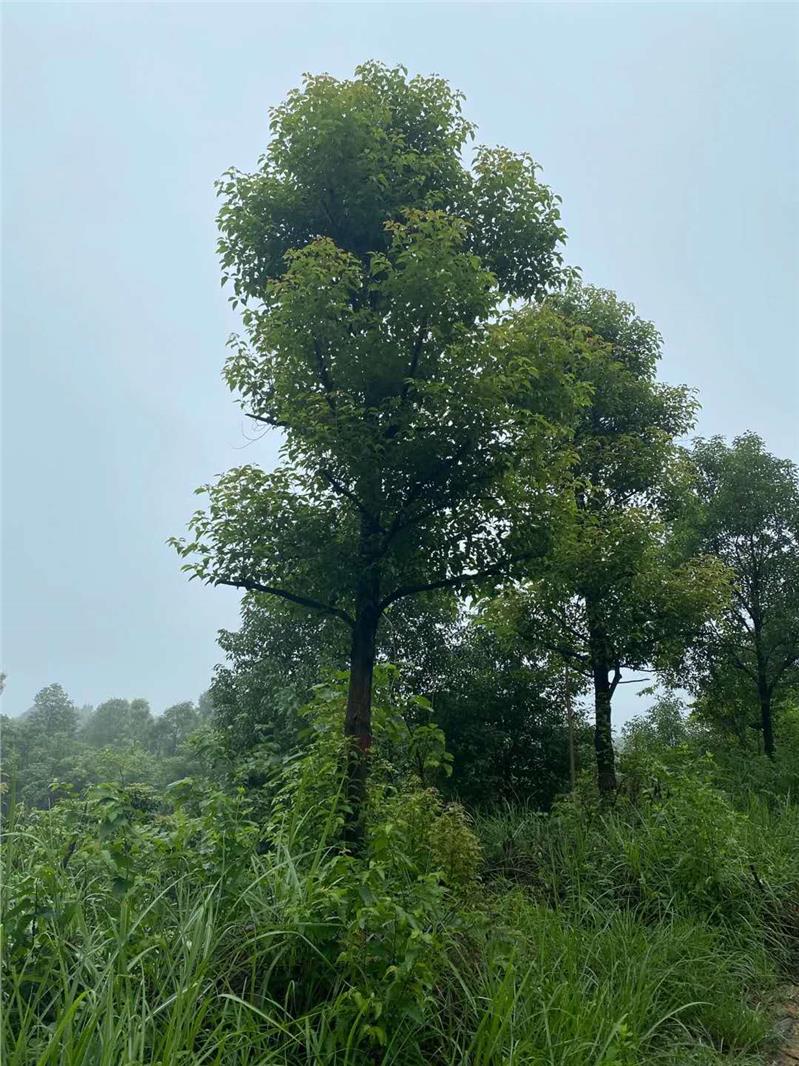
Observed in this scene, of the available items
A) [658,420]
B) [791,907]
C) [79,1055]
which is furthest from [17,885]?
[658,420]

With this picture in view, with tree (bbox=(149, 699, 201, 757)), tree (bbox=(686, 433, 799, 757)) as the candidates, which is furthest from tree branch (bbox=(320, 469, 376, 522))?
tree (bbox=(149, 699, 201, 757))

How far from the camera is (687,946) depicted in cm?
387

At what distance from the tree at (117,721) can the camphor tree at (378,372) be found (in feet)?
157

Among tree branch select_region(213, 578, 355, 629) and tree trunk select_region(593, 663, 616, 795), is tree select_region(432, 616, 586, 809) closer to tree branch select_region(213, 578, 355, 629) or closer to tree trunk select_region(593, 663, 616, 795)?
tree trunk select_region(593, 663, 616, 795)

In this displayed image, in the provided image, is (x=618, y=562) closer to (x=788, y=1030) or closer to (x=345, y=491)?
(x=345, y=491)

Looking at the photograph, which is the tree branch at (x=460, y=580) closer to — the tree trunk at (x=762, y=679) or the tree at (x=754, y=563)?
the tree at (x=754, y=563)

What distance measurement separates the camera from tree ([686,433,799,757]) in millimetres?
11086

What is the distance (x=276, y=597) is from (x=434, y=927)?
8.94ft

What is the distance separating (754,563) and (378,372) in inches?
361

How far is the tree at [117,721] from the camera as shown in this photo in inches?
2014

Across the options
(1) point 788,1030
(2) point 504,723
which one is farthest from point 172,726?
(1) point 788,1030

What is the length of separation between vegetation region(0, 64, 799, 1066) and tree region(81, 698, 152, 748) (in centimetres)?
4686

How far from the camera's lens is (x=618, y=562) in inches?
314

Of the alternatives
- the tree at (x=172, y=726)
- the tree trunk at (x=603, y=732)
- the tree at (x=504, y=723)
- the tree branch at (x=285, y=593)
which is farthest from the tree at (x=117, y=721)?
the tree branch at (x=285, y=593)
